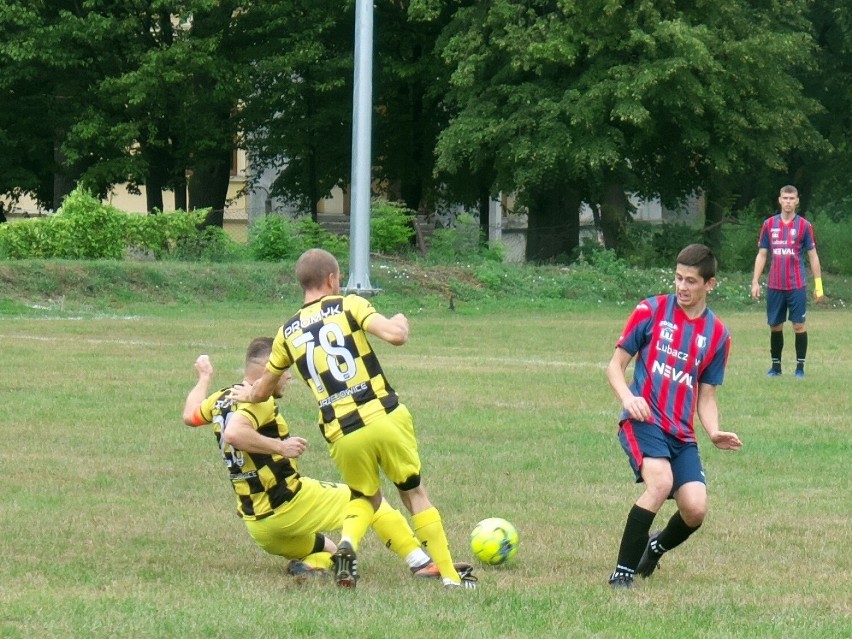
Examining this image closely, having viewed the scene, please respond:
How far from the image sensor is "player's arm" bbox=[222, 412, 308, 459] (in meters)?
6.54

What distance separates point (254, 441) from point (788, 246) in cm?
1049

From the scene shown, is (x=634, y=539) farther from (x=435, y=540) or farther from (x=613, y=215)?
(x=613, y=215)

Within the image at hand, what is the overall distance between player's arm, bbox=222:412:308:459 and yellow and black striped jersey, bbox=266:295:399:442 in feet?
0.93

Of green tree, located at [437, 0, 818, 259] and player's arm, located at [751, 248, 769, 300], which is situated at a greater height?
green tree, located at [437, 0, 818, 259]

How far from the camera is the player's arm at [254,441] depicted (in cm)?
654

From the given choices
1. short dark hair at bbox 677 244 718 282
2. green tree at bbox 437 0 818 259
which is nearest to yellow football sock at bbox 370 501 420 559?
short dark hair at bbox 677 244 718 282

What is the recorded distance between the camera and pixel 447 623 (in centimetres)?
550

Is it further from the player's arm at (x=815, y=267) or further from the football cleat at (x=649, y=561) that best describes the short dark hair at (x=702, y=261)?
the player's arm at (x=815, y=267)

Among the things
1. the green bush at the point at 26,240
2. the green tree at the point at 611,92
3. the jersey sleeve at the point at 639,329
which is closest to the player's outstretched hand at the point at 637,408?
the jersey sleeve at the point at 639,329

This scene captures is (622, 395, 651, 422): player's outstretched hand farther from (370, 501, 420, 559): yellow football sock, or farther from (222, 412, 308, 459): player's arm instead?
(222, 412, 308, 459): player's arm

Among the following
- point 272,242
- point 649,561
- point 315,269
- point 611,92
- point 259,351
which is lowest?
point 649,561

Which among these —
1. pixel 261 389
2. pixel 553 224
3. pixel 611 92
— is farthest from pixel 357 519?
pixel 553 224

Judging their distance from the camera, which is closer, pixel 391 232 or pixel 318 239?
pixel 318 239

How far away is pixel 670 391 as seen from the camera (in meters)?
6.48
